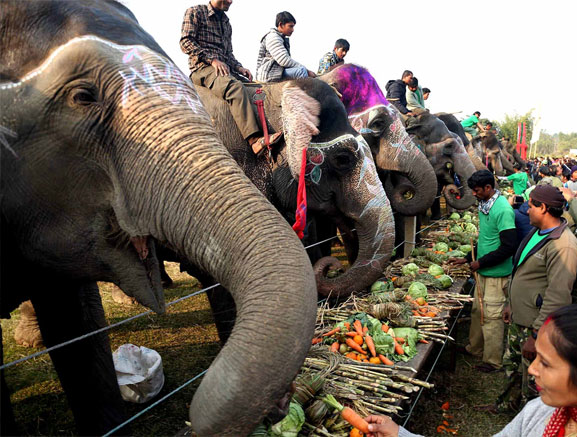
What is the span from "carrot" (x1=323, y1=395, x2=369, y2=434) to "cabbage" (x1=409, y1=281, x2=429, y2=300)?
8.00ft

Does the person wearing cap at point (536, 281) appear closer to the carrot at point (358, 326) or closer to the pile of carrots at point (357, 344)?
the pile of carrots at point (357, 344)

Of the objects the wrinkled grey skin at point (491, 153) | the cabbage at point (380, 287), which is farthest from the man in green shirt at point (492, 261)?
the wrinkled grey skin at point (491, 153)

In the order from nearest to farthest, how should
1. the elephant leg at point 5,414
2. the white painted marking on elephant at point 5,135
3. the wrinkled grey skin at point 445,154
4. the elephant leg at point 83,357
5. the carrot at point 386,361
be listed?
the white painted marking on elephant at point 5,135, the elephant leg at point 5,414, the elephant leg at point 83,357, the carrot at point 386,361, the wrinkled grey skin at point 445,154

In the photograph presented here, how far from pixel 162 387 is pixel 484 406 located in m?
3.39

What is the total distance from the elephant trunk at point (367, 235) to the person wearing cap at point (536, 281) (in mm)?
1294

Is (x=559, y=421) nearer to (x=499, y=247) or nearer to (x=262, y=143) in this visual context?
(x=262, y=143)

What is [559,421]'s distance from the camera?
157 centimetres

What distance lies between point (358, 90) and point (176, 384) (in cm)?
478

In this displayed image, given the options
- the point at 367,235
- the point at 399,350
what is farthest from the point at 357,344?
the point at 367,235

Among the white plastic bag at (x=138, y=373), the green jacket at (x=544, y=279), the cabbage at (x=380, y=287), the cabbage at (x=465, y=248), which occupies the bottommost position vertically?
the white plastic bag at (x=138, y=373)

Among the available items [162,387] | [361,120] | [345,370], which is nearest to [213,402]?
[345,370]

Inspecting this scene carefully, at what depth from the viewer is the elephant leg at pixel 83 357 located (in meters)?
2.67

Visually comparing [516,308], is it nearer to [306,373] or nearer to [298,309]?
[306,373]

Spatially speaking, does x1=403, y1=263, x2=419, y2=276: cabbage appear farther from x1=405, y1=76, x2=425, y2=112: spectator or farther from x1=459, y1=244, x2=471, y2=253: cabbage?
x1=405, y1=76, x2=425, y2=112: spectator
